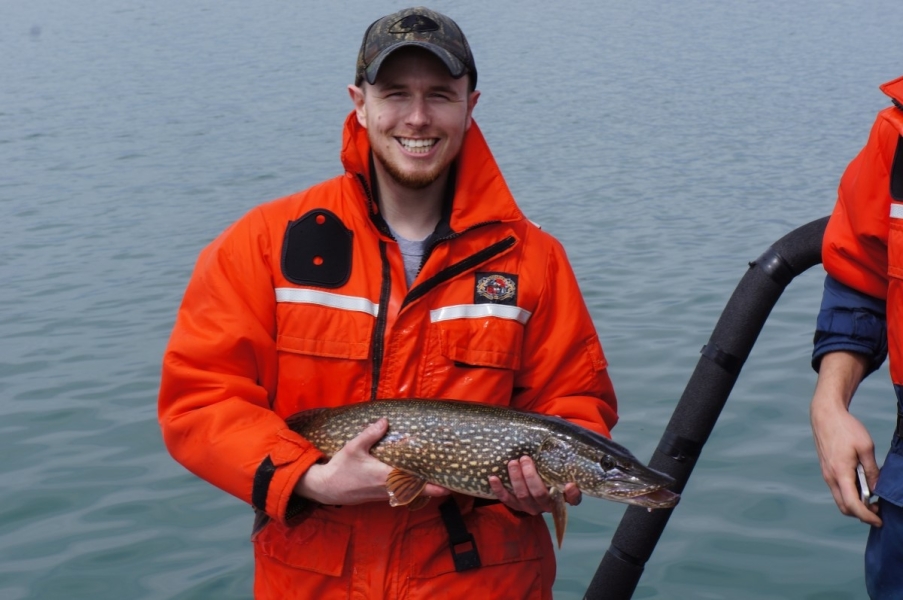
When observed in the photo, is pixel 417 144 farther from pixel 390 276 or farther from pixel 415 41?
pixel 390 276

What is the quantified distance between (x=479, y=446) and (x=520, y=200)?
11770 mm

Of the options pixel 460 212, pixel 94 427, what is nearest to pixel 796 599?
pixel 460 212

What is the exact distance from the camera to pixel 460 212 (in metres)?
4.02

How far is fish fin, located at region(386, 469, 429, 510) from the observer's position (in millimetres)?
3654

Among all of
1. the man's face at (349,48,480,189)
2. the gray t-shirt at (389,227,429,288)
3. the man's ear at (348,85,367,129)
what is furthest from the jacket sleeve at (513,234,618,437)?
the man's ear at (348,85,367,129)

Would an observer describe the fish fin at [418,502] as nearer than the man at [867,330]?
No

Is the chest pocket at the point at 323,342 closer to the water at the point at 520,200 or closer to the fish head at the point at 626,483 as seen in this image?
the fish head at the point at 626,483

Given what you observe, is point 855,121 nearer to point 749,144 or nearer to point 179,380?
point 749,144

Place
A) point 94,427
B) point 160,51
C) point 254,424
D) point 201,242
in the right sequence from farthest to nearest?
1. point 160,51
2. point 201,242
3. point 94,427
4. point 254,424

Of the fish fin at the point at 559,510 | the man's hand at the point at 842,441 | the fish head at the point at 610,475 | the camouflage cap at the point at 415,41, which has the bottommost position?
the fish fin at the point at 559,510

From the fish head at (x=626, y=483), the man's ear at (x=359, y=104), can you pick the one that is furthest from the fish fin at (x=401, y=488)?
the man's ear at (x=359, y=104)

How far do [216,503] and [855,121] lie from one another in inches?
578

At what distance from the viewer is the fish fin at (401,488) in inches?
144

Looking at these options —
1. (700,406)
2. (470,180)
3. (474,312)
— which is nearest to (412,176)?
(470,180)
